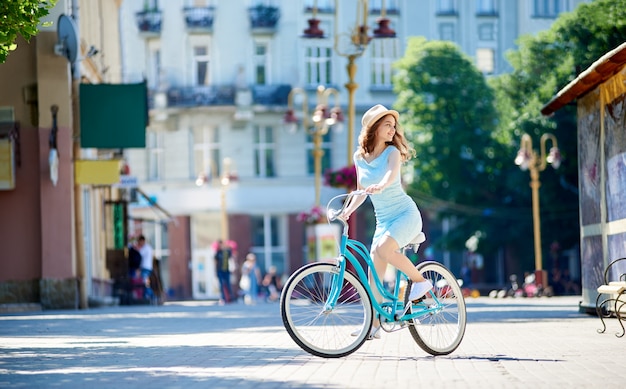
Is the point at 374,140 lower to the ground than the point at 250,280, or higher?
higher

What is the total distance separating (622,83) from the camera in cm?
1723

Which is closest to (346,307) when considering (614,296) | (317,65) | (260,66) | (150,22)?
(614,296)

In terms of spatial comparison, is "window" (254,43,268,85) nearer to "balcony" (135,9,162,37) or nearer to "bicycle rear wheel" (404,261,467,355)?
"balcony" (135,9,162,37)

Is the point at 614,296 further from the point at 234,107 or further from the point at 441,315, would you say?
the point at 234,107

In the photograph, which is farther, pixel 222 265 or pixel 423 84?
pixel 423 84

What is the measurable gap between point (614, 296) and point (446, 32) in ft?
165

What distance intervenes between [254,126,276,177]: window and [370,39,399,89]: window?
541 cm

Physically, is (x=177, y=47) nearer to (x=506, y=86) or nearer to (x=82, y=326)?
(x=506, y=86)

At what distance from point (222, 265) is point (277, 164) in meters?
19.4

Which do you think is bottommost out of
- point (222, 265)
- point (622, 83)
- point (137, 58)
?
point (222, 265)

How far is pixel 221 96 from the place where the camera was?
210ft

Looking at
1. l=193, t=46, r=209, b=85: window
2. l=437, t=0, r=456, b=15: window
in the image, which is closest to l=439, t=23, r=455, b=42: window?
l=437, t=0, r=456, b=15: window

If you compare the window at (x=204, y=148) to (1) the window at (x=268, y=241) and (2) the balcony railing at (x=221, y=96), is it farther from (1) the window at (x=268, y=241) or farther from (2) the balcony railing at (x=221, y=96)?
(1) the window at (x=268, y=241)

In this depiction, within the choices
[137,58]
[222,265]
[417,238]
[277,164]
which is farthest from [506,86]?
[417,238]
